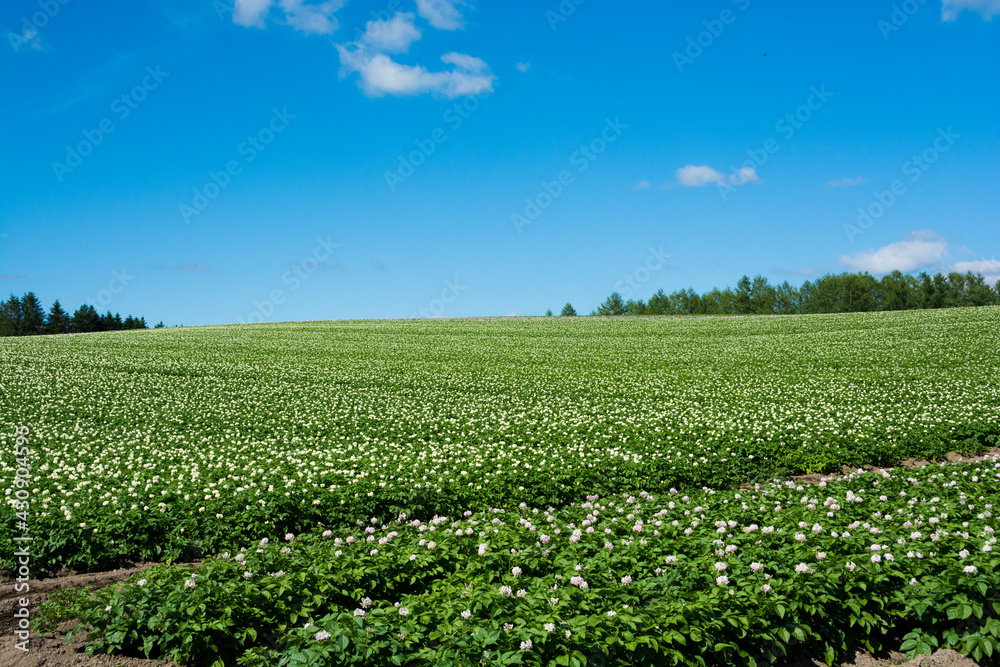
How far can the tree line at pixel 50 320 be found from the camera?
3949 inches

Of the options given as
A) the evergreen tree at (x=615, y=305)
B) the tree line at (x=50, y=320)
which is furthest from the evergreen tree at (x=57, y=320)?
the evergreen tree at (x=615, y=305)

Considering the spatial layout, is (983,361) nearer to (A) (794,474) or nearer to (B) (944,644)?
(A) (794,474)

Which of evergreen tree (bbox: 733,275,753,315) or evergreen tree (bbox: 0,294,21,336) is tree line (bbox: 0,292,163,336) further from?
evergreen tree (bbox: 733,275,753,315)

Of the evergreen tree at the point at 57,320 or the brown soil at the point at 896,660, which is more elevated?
the evergreen tree at the point at 57,320

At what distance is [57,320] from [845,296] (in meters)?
140

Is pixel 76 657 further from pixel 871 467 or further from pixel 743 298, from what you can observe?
pixel 743 298

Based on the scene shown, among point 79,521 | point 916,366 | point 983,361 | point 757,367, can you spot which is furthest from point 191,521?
point 983,361

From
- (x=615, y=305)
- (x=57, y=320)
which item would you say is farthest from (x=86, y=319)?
(x=615, y=305)

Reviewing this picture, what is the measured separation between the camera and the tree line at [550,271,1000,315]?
10088cm

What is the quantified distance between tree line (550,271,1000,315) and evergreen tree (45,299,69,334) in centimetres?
11335

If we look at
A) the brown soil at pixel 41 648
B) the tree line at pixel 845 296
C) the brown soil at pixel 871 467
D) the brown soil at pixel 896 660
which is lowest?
the brown soil at pixel 896 660

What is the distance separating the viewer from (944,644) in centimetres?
612

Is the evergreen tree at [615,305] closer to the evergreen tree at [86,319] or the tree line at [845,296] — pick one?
the tree line at [845,296]

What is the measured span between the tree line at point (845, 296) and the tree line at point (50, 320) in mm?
104931
